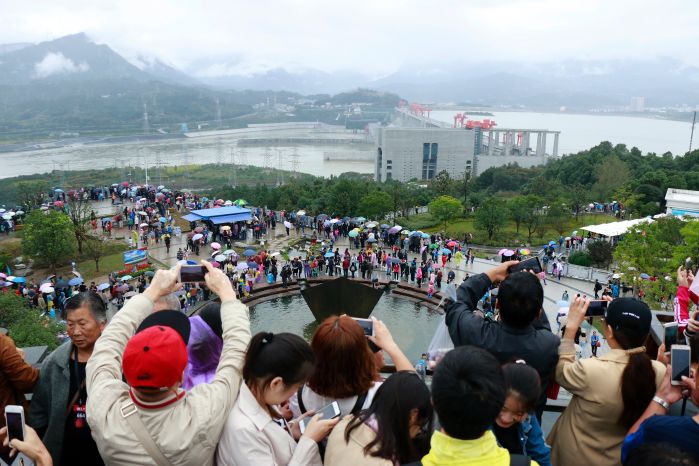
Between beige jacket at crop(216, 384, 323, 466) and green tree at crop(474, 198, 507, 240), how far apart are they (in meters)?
21.6

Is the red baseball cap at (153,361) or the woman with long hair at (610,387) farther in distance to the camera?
the woman with long hair at (610,387)

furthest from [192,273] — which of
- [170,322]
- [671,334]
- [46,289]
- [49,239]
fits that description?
[49,239]

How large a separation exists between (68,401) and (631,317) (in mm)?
2569

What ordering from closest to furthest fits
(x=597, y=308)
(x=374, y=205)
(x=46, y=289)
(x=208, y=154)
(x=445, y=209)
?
(x=597, y=308) < (x=46, y=289) < (x=374, y=205) < (x=445, y=209) < (x=208, y=154)

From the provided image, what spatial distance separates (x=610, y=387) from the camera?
233 cm

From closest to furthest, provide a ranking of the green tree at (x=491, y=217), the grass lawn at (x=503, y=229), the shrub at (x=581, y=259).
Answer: the shrub at (x=581, y=259) → the green tree at (x=491, y=217) → the grass lawn at (x=503, y=229)

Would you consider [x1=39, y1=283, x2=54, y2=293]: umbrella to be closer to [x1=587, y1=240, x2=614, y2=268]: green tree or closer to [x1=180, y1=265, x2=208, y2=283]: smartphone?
[x1=180, y1=265, x2=208, y2=283]: smartphone

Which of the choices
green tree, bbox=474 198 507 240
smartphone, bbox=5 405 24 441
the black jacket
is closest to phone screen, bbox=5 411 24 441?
smartphone, bbox=5 405 24 441

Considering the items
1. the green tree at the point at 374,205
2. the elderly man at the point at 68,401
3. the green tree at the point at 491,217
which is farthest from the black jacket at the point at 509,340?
the green tree at the point at 374,205

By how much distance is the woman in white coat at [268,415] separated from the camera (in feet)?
6.24

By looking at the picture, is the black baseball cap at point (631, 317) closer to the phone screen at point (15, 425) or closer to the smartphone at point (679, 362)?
the smartphone at point (679, 362)

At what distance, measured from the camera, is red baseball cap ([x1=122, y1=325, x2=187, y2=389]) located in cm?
174

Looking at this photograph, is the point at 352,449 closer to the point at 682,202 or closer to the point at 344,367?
the point at 344,367

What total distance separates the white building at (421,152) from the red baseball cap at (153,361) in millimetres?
55989
